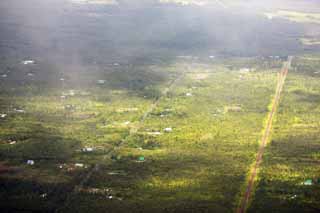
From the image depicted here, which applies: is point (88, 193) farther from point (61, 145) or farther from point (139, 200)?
point (61, 145)

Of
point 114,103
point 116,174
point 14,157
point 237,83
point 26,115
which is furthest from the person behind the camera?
point 237,83

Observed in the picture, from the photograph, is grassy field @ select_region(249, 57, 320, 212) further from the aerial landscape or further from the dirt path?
the dirt path

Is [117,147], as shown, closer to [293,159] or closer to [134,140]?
[134,140]

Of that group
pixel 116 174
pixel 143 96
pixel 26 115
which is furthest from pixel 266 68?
pixel 116 174

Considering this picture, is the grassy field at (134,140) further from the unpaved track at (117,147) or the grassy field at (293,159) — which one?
the grassy field at (293,159)

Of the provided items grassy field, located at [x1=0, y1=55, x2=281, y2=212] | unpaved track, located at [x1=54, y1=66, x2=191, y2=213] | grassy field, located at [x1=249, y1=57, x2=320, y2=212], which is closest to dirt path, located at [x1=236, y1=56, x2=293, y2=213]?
grassy field, located at [x1=249, y1=57, x2=320, y2=212]

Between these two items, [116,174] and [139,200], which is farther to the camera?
[116,174]

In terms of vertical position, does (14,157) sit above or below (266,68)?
above

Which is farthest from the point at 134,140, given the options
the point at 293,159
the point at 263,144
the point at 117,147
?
the point at 293,159
